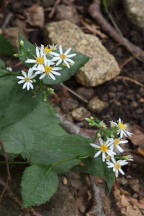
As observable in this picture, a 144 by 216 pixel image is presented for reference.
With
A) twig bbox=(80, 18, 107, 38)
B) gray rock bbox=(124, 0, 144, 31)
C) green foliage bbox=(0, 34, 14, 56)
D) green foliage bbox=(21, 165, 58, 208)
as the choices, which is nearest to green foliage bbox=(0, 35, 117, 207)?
green foliage bbox=(21, 165, 58, 208)

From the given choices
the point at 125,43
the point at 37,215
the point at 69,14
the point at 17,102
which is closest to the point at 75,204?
the point at 37,215

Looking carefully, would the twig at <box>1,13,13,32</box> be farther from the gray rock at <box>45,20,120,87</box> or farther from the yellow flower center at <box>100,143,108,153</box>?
the yellow flower center at <box>100,143,108,153</box>

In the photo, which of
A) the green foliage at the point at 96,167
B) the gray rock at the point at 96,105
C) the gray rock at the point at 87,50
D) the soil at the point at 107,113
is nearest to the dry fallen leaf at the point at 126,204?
the soil at the point at 107,113

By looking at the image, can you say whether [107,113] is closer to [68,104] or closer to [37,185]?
[68,104]

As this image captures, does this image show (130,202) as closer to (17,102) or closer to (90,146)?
(90,146)

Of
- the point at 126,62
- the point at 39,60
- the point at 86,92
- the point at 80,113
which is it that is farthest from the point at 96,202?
the point at 126,62

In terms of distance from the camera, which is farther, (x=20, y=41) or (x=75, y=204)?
(x=75, y=204)

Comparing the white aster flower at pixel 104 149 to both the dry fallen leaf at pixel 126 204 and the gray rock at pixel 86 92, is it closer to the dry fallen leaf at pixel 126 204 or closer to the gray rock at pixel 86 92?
the dry fallen leaf at pixel 126 204

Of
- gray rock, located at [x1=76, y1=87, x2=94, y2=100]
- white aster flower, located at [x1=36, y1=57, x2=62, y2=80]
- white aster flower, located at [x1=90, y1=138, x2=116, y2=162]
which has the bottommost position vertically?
white aster flower, located at [x1=90, y1=138, x2=116, y2=162]
